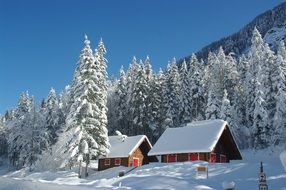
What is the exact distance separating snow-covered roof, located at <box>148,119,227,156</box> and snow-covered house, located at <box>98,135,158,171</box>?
564cm

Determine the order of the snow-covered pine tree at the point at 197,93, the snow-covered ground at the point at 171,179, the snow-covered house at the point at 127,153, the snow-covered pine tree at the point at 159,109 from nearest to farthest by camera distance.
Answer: the snow-covered ground at the point at 171,179, the snow-covered house at the point at 127,153, the snow-covered pine tree at the point at 159,109, the snow-covered pine tree at the point at 197,93

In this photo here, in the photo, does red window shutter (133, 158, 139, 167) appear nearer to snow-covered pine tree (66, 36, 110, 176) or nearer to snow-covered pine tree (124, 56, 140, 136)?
snow-covered pine tree (66, 36, 110, 176)

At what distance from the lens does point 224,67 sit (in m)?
81.2

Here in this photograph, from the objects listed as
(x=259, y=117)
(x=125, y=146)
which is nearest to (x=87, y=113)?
(x=125, y=146)

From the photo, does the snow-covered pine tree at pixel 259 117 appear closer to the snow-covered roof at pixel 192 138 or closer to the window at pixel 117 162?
the snow-covered roof at pixel 192 138

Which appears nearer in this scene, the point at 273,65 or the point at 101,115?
the point at 101,115

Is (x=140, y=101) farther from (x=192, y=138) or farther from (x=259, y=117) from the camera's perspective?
(x=192, y=138)

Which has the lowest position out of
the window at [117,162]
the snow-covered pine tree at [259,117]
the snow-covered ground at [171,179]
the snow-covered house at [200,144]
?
the snow-covered ground at [171,179]

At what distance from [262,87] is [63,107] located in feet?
162

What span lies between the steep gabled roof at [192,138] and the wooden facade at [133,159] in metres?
6.35

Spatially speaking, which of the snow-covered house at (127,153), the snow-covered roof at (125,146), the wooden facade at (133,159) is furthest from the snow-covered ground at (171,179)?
the snow-covered roof at (125,146)

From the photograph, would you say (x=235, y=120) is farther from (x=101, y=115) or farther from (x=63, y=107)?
(x=63, y=107)

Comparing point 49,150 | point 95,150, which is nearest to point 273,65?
point 95,150

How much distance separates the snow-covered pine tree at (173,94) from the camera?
77062 millimetres
